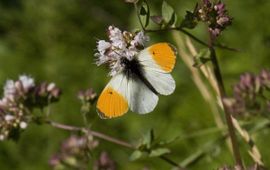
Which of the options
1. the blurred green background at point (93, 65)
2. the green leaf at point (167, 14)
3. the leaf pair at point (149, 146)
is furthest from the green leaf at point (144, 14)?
the blurred green background at point (93, 65)

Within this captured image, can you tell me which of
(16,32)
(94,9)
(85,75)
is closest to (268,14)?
(85,75)

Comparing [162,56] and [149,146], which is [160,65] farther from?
[149,146]

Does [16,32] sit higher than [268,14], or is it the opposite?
[16,32]

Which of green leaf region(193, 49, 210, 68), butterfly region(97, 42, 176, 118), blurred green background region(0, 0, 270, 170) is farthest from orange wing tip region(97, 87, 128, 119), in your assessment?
blurred green background region(0, 0, 270, 170)

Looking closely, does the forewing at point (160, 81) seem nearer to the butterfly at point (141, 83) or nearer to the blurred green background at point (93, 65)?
the butterfly at point (141, 83)

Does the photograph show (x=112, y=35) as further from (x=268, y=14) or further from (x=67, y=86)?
(x=67, y=86)

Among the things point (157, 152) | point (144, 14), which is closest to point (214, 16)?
point (144, 14)

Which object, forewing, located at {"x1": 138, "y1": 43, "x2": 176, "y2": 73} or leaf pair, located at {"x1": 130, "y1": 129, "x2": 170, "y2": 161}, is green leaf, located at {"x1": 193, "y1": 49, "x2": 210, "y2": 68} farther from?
leaf pair, located at {"x1": 130, "y1": 129, "x2": 170, "y2": 161}
